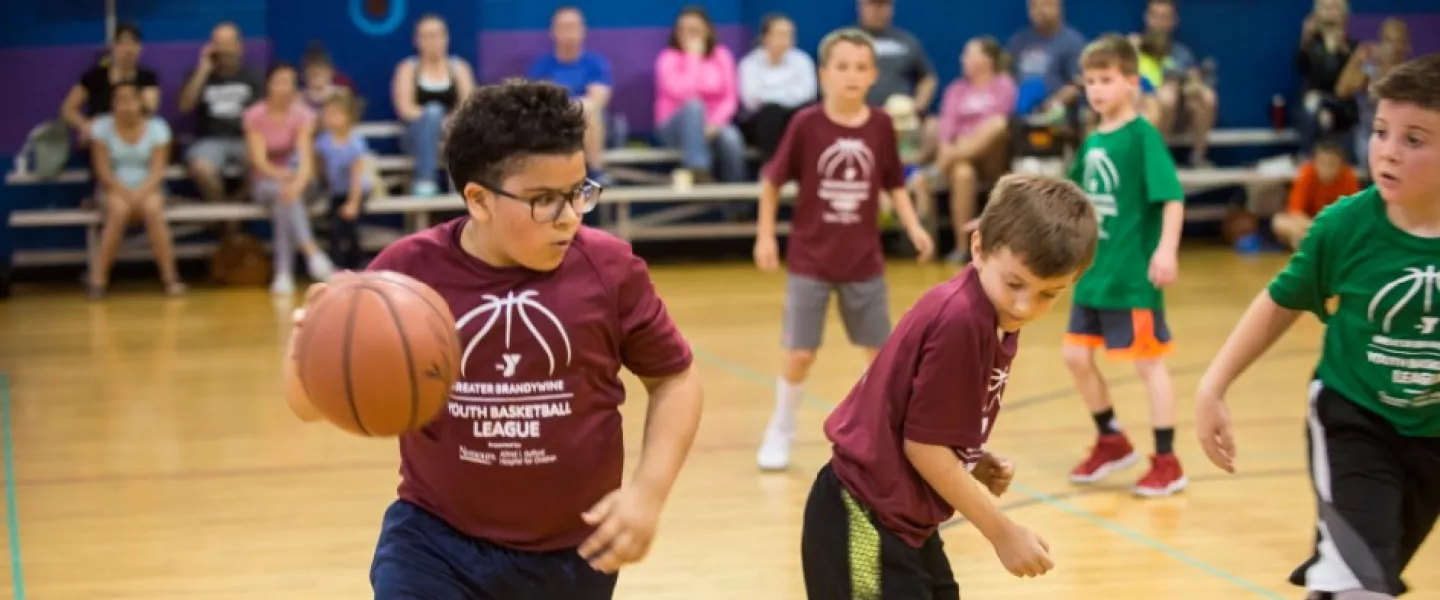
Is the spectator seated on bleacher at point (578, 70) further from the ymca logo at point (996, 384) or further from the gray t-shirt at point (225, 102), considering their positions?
the ymca logo at point (996, 384)

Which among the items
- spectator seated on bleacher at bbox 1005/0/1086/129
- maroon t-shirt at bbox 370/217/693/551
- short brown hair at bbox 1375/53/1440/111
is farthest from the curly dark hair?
spectator seated on bleacher at bbox 1005/0/1086/129

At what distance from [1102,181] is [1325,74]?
8.98 m

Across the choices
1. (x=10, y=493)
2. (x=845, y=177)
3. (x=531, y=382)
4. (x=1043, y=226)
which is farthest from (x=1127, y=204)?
(x=10, y=493)

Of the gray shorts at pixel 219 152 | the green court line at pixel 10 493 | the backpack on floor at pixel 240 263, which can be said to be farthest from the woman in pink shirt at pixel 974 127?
the green court line at pixel 10 493

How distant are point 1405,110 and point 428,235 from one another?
2.03 meters

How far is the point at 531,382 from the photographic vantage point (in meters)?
3.07

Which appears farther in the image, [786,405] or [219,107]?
[219,107]

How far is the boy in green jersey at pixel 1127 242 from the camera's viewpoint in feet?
19.6

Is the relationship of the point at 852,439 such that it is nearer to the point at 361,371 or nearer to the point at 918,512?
the point at 918,512

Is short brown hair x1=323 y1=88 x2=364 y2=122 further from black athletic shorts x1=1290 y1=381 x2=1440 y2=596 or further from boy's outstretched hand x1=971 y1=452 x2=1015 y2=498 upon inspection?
black athletic shorts x1=1290 y1=381 x2=1440 y2=596

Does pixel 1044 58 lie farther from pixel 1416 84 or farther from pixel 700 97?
pixel 1416 84

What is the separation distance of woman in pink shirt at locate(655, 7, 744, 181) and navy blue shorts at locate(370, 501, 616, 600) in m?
10.0

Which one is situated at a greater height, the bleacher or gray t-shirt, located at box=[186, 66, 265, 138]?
gray t-shirt, located at box=[186, 66, 265, 138]

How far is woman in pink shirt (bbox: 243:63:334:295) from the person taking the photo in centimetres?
1213
